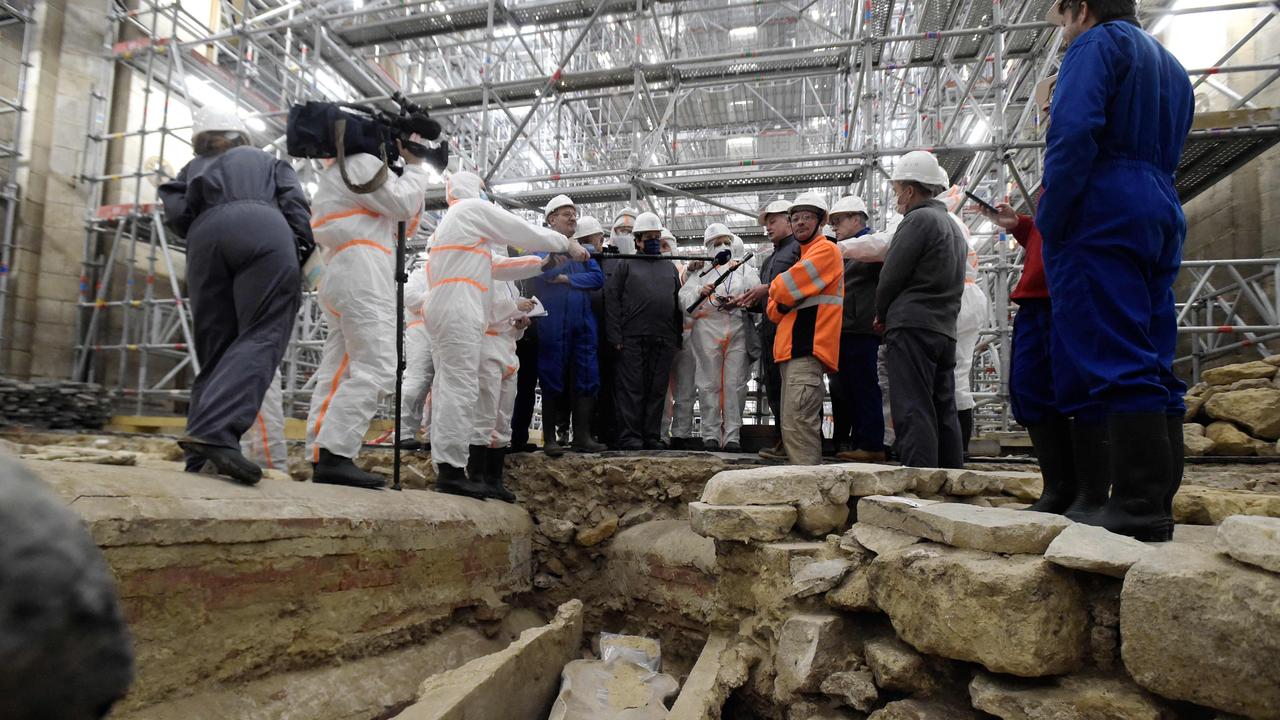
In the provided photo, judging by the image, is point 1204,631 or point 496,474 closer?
point 1204,631

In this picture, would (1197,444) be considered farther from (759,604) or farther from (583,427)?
(583,427)

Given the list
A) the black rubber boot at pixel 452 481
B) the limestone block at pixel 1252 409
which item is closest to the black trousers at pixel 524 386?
the black rubber boot at pixel 452 481

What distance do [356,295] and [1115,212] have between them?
3191 mm

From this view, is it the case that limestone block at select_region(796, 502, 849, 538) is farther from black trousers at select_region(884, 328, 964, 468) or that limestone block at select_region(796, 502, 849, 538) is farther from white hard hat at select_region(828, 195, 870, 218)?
white hard hat at select_region(828, 195, 870, 218)

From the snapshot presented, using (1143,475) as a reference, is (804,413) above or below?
above

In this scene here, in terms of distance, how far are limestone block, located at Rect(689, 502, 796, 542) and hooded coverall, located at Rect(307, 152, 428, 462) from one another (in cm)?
175

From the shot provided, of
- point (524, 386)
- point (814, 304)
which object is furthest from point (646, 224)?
point (814, 304)

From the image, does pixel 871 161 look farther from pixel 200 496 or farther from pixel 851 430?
pixel 200 496

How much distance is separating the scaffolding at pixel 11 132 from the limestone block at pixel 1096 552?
35.1 ft

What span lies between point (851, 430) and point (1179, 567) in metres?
3.63

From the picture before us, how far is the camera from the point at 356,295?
3617mm

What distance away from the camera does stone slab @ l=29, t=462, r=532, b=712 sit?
220cm

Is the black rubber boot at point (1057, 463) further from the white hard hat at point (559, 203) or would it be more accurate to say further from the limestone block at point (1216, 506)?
the white hard hat at point (559, 203)

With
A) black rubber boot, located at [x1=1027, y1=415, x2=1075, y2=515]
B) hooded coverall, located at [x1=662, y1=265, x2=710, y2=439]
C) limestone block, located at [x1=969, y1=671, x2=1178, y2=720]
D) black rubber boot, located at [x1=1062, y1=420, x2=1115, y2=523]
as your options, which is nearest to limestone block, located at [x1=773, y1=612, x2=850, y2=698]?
limestone block, located at [x1=969, y1=671, x2=1178, y2=720]
